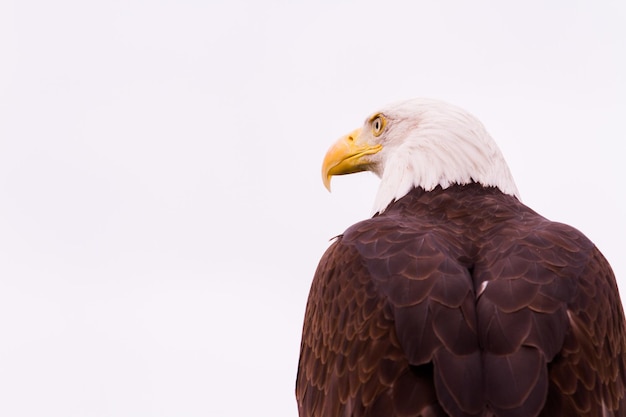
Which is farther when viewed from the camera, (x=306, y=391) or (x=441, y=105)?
(x=441, y=105)

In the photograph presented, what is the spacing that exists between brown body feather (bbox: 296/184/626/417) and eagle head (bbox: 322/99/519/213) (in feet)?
3.48

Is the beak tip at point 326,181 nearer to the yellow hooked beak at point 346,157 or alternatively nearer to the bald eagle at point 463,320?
the yellow hooked beak at point 346,157

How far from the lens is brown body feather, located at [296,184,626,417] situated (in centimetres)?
630

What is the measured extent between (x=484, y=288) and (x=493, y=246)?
58cm

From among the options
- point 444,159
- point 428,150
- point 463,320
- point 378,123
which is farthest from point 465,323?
point 378,123

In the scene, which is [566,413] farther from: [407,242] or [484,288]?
[407,242]

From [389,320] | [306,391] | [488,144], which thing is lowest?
[306,391]

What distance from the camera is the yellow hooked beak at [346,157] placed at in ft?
32.1

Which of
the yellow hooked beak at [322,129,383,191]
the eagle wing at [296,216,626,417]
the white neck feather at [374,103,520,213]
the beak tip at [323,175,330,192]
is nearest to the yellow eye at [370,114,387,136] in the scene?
the yellow hooked beak at [322,129,383,191]

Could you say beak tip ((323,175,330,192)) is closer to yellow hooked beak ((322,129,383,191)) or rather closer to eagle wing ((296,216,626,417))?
yellow hooked beak ((322,129,383,191))

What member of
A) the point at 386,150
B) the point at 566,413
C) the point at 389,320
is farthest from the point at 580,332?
the point at 386,150

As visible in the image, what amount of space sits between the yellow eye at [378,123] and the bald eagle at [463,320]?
135cm

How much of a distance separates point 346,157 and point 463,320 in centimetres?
360

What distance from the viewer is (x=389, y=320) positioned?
6.82m
